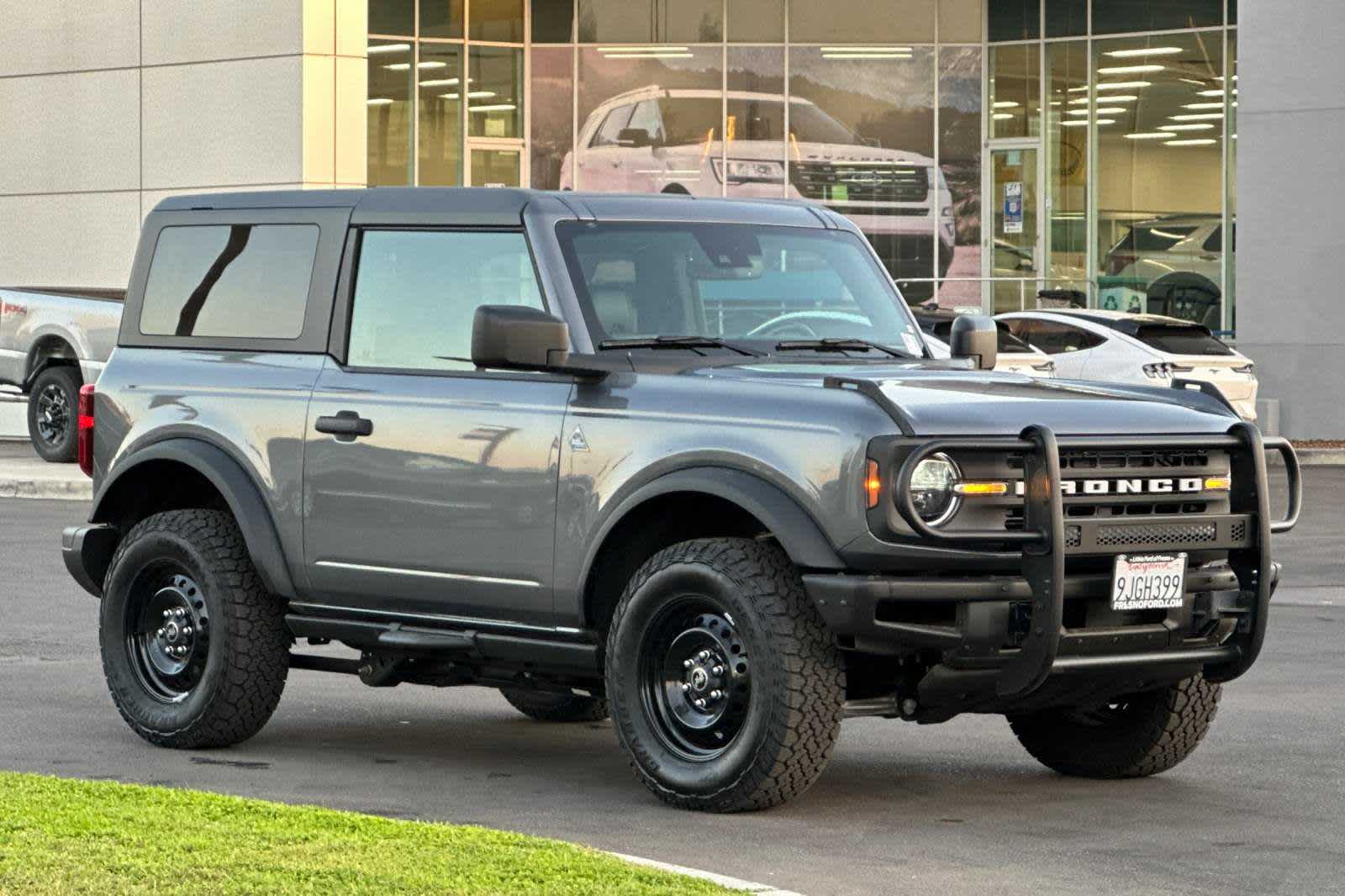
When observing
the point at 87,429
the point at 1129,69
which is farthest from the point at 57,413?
the point at 1129,69

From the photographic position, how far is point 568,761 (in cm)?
949

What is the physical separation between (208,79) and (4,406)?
5385 millimetres

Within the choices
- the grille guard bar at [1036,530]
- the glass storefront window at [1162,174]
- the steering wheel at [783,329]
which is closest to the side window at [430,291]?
the steering wheel at [783,329]

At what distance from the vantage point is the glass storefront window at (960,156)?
4153cm

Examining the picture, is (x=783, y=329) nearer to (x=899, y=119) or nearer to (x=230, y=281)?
(x=230, y=281)

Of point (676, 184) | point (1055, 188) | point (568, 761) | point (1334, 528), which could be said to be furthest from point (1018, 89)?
point (568, 761)

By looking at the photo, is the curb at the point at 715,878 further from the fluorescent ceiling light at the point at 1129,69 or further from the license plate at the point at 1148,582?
the fluorescent ceiling light at the point at 1129,69

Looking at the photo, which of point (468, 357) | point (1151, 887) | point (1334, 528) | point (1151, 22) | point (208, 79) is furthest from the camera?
point (1151, 22)

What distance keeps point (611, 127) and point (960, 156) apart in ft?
19.0

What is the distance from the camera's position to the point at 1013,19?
137 feet

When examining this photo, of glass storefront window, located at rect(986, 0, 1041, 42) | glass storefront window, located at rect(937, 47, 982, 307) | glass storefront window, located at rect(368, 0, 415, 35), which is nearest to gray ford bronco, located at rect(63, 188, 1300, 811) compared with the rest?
glass storefront window, located at rect(368, 0, 415, 35)

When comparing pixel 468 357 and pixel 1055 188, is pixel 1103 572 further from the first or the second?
pixel 1055 188

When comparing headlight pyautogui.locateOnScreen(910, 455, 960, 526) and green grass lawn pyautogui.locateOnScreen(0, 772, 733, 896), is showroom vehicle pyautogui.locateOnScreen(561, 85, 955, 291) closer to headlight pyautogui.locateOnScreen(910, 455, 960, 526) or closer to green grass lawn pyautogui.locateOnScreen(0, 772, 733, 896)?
headlight pyautogui.locateOnScreen(910, 455, 960, 526)

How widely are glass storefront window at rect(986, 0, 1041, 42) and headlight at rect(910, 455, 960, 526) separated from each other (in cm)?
3498
